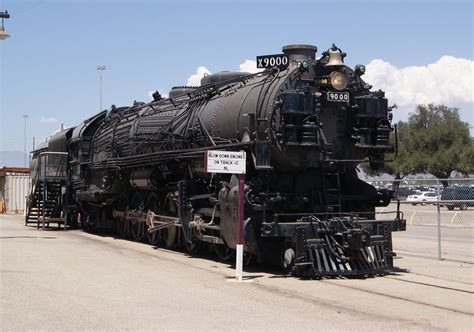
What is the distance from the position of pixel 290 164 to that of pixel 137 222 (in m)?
8.17

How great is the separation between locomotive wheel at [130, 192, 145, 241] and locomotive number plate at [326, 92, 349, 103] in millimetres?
7736

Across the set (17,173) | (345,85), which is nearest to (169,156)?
(345,85)

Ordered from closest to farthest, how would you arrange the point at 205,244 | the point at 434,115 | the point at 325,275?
the point at 325,275, the point at 205,244, the point at 434,115

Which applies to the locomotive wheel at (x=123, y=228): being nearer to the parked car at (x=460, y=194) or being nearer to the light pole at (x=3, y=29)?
the light pole at (x=3, y=29)

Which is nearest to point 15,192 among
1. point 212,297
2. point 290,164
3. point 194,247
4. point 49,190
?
point 49,190

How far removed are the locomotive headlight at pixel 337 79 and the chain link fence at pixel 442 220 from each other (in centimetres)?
275

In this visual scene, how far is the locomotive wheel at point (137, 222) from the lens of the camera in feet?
59.9

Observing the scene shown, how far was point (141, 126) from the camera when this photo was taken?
59.1 feet

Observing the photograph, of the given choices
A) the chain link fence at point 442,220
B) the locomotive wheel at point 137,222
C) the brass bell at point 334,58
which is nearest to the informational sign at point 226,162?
the brass bell at point 334,58

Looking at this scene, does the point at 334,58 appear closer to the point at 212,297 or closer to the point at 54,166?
the point at 212,297

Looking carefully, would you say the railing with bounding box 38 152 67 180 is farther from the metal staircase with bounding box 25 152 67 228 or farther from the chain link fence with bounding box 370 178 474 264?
the chain link fence with bounding box 370 178 474 264

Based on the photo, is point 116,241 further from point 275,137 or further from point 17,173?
point 17,173

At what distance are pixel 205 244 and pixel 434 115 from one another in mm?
49286

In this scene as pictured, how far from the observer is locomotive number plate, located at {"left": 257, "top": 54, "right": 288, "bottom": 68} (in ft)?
41.7
